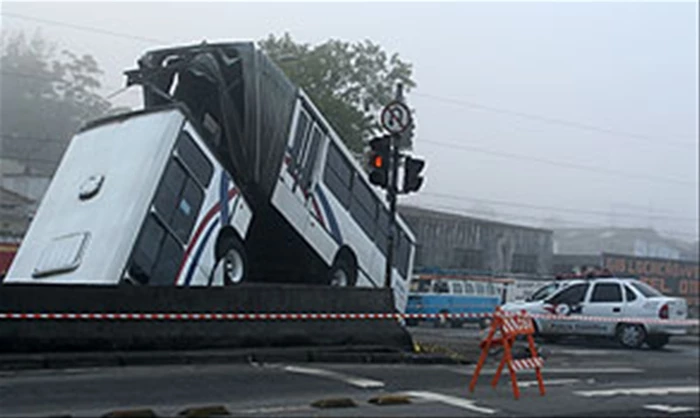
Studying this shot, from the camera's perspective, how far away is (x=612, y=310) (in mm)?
22016

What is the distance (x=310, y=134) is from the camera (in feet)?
69.6

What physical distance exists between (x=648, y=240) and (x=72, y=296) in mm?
50703

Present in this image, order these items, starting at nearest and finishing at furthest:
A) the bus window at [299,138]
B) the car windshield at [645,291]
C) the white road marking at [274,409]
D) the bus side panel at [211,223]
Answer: the white road marking at [274,409] < the bus side panel at [211,223] < the bus window at [299,138] < the car windshield at [645,291]

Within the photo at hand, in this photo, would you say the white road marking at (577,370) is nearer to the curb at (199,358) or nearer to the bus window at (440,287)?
the curb at (199,358)

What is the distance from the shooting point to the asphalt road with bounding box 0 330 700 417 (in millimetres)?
9992

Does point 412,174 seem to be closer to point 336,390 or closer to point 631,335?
point 336,390

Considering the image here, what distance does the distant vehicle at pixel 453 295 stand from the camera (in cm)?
3662

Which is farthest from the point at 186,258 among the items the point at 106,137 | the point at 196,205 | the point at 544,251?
the point at 544,251

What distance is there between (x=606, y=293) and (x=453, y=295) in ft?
51.7

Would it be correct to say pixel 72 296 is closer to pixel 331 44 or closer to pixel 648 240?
pixel 331 44

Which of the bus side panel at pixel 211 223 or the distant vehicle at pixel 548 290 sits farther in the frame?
the distant vehicle at pixel 548 290

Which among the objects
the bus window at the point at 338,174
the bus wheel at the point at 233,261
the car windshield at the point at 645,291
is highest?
the bus window at the point at 338,174

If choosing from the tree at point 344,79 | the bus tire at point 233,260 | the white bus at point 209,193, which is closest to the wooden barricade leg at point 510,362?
the white bus at point 209,193

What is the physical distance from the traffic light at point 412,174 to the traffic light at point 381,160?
0.32m
